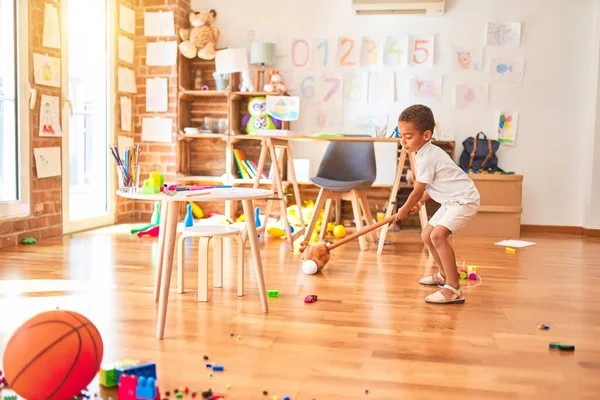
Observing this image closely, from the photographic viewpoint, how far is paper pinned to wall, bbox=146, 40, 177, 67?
218 inches

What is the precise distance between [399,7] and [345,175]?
69.4 inches

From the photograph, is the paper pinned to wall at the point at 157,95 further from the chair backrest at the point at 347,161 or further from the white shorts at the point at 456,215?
the white shorts at the point at 456,215

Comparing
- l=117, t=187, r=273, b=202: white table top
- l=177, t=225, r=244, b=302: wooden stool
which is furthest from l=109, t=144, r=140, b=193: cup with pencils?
l=177, t=225, r=244, b=302: wooden stool

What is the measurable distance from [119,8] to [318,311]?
379cm

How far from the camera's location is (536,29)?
17.7ft

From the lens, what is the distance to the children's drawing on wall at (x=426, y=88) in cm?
552

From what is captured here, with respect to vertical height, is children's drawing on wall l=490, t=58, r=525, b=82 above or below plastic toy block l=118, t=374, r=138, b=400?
above

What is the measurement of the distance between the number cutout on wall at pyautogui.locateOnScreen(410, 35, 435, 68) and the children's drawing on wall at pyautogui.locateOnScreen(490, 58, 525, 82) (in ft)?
1.74

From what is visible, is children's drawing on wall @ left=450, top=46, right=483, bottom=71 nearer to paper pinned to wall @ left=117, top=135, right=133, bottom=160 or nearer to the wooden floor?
the wooden floor

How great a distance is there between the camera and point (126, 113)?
5.53 m

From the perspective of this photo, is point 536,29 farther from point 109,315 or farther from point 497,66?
point 109,315

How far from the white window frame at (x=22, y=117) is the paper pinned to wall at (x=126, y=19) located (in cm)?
128

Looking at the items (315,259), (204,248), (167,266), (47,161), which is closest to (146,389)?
(167,266)

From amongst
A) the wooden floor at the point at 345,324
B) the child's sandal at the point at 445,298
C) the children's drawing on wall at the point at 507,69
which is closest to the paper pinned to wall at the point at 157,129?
the wooden floor at the point at 345,324
